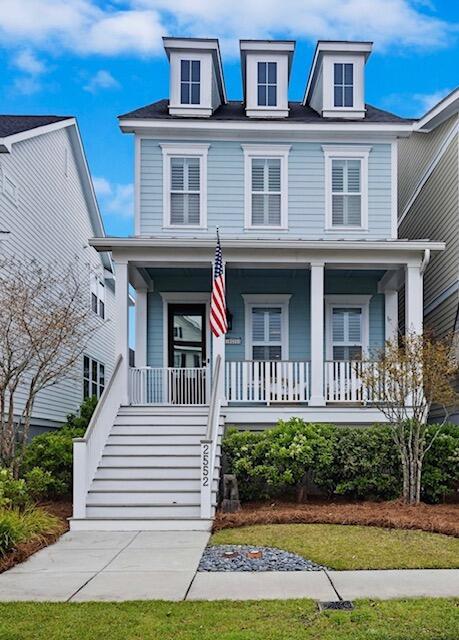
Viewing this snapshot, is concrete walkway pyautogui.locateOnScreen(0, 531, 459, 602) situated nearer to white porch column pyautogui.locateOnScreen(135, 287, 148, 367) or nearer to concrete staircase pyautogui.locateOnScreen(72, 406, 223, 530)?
concrete staircase pyautogui.locateOnScreen(72, 406, 223, 530)

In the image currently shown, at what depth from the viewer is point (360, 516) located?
9664 millimetres

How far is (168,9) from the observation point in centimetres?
1611

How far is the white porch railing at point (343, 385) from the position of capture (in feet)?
43.3

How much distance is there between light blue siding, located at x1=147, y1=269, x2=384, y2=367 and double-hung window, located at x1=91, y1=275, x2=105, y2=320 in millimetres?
5907

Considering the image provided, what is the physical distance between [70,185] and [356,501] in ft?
40.6

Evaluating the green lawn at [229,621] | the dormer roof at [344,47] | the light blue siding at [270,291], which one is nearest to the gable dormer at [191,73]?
the dormer roof at [344,47]

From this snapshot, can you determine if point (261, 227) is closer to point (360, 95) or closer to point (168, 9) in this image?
point (360, 95)

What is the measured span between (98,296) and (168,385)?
8.27 m

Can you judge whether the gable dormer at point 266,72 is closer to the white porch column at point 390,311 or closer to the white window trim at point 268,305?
the white window trim at point 268,305

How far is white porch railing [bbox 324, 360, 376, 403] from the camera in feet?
43.3

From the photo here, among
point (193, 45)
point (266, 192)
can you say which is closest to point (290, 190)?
point (266, 192)

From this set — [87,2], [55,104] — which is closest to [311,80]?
[87,2]

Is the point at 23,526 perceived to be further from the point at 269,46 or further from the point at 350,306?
the point at 269,46

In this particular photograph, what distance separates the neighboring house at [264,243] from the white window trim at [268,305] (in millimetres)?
23
